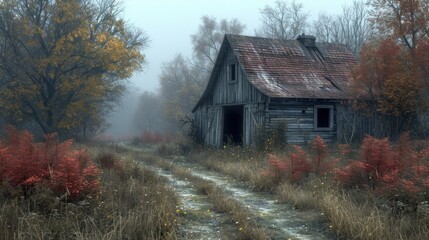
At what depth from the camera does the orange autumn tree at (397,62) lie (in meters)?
16.8

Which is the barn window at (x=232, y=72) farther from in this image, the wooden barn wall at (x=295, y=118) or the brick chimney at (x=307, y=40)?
the brick chimney at (x=307, y=40)

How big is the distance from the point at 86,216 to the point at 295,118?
13.9 meters

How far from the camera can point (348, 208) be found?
23.7ft

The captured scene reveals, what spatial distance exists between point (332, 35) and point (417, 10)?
31292mm

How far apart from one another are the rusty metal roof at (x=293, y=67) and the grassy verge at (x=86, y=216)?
37.7ft

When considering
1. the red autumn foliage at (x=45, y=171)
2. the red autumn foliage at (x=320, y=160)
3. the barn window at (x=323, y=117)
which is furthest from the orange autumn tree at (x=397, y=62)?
the red autumn foliage at (x=45, y=171)

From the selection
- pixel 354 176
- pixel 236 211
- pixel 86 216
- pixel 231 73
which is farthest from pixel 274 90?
pixel 86 216

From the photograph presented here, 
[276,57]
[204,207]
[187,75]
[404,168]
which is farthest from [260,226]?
[187,75]

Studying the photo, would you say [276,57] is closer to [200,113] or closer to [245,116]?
[245,116]

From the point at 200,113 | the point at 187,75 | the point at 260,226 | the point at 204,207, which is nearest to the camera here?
the point at 260,226

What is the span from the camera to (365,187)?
8.55 m

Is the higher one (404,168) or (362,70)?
(362,70)

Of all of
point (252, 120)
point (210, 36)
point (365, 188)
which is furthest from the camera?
point (210, 36)

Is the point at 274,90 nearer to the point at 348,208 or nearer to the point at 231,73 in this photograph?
the point at 231,73
